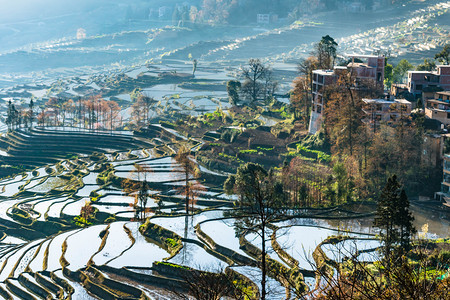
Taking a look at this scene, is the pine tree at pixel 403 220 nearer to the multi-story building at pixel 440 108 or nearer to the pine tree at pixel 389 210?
the pine tree at pixel 389 210

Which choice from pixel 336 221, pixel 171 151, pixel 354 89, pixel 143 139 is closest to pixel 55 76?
pixel 143 139

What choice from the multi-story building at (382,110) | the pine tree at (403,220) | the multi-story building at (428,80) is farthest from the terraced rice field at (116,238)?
the multi-story building at (428,80)

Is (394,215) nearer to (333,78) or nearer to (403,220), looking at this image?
(403,220)

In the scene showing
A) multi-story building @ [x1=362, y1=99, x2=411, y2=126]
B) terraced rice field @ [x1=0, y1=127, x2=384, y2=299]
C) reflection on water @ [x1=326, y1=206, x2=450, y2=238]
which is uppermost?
multi-story building @ [x1=362, y1=99, x2=411, y2=126]

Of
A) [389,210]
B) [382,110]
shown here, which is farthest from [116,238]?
[382,110]

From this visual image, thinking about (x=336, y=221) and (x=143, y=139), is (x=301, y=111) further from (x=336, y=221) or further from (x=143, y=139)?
(x=336, y=221)

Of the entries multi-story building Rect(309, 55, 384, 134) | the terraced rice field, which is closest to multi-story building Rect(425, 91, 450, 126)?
multi-story building Rect(309, 55, 384, 134)

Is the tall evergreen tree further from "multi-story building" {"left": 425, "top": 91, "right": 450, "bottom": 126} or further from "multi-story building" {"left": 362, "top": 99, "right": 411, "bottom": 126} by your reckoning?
"multi-story building" {"left": 425, "top": 91, "right": 450, "bottom": 126}
